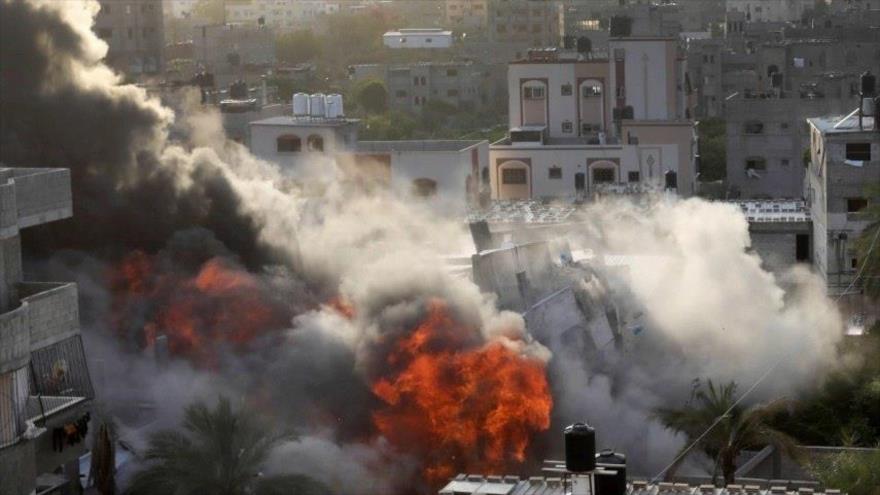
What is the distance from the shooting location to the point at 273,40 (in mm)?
132500

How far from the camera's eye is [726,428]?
30.3m

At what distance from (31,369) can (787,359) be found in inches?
765

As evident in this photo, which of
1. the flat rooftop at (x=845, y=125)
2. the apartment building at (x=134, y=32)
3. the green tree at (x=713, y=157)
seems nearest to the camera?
the flat rooftop at (x=845, y=125)

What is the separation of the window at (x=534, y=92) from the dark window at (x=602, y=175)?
5.94 metres

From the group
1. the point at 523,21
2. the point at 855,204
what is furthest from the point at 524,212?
the point at 523,21

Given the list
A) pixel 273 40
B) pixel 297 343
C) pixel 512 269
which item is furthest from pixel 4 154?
pixel 273 40

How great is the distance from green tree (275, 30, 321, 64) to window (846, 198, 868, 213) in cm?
9732

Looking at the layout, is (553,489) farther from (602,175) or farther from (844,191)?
(602,175)

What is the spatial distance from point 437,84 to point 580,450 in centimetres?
9332

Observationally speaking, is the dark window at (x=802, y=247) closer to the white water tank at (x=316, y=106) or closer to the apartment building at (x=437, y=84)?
the white water tank at (x=316, y=106)

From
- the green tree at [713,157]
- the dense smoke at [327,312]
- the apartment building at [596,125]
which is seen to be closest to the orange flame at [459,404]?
the dense smoke at [327,312]

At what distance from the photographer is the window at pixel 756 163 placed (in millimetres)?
63750

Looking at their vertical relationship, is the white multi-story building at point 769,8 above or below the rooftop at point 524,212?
above

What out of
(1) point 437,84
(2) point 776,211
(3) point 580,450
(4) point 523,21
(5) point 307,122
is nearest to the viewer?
(3) point 580,450
